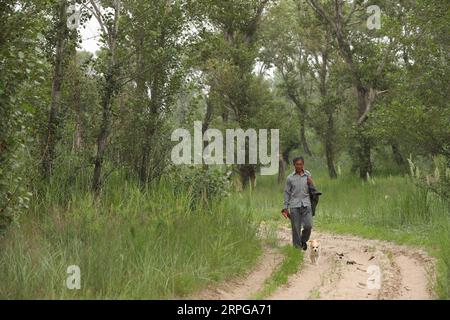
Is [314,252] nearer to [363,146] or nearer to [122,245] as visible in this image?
[122,245]

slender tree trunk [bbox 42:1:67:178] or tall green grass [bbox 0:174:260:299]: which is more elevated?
slender tree trunk [bbox 42:1:67:178]

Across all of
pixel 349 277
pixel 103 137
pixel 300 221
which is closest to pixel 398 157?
pixel 300 221

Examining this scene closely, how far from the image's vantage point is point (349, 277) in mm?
8992

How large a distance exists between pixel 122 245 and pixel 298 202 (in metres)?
3.89

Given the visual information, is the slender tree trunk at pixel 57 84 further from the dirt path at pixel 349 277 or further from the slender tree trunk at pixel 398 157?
the slender tree trunk at pixel 398 157

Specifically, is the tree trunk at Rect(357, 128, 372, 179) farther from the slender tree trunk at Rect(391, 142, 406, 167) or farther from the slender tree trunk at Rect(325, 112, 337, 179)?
the slender tree trunk at Rect(325, 112, 337, 179)

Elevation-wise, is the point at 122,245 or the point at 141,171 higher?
the point at 141,171

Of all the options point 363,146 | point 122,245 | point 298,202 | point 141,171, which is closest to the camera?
point 122,245

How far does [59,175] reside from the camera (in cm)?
1125

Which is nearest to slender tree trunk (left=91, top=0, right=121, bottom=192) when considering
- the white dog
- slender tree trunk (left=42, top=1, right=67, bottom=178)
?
slender tree trunk (left=42, top=1, right=67, bottom=178)

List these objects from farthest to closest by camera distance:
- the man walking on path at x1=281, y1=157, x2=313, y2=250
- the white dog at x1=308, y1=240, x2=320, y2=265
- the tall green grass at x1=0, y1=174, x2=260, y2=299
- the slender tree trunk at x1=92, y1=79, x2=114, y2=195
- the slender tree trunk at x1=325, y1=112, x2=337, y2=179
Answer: the slender tree trunk at x1=325, y1=112, x2=337, y2=179, the slender tree trunk at x1=92, y1=79, x2=114, y2=195, the man walking on path at x1=281, y1=157, x2=313, y2=250, the white dog at x1=308, y1=240, x2=320, y2=265, the tall green grass at x1=0, y1=174, x2=260, y2=299

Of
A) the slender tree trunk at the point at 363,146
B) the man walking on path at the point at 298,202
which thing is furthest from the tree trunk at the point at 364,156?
Result: the man walking on path at the point at 298,202

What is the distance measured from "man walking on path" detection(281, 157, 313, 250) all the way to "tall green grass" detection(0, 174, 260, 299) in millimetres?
807

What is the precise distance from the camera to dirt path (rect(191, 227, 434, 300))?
7.81m
